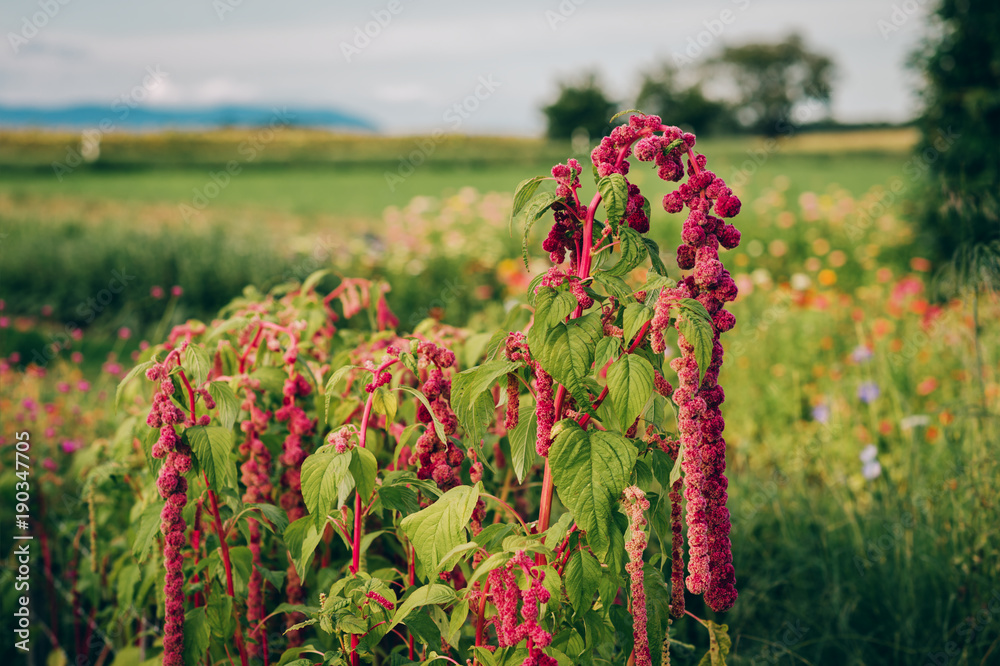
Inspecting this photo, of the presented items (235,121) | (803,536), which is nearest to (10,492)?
(803,536)

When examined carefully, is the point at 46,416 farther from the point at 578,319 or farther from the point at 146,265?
the point at 146,265

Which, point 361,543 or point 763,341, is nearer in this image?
point 361,543

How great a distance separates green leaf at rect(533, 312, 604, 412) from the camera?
1180 millimetres

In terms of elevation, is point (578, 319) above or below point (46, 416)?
above

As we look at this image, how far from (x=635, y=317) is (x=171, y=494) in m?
0.98

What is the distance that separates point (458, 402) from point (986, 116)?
7.47 m

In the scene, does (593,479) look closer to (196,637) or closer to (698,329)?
(698,329)

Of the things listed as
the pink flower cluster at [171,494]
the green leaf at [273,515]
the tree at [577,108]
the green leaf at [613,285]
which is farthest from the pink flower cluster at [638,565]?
the tree at [577,108]

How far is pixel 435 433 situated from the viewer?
1.44 metres

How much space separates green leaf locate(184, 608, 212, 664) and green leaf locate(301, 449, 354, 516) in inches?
20.1

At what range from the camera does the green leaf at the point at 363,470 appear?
52.5 inches

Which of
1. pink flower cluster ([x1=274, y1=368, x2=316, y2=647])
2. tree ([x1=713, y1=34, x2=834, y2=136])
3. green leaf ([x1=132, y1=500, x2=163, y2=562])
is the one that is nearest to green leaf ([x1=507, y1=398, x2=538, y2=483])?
pink flower cluster ([x1=274, y1=368, x2=316, y2=647])

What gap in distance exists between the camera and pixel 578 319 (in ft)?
4.07

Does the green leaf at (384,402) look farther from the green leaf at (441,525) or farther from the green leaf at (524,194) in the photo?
the green leaf at (524,194)
